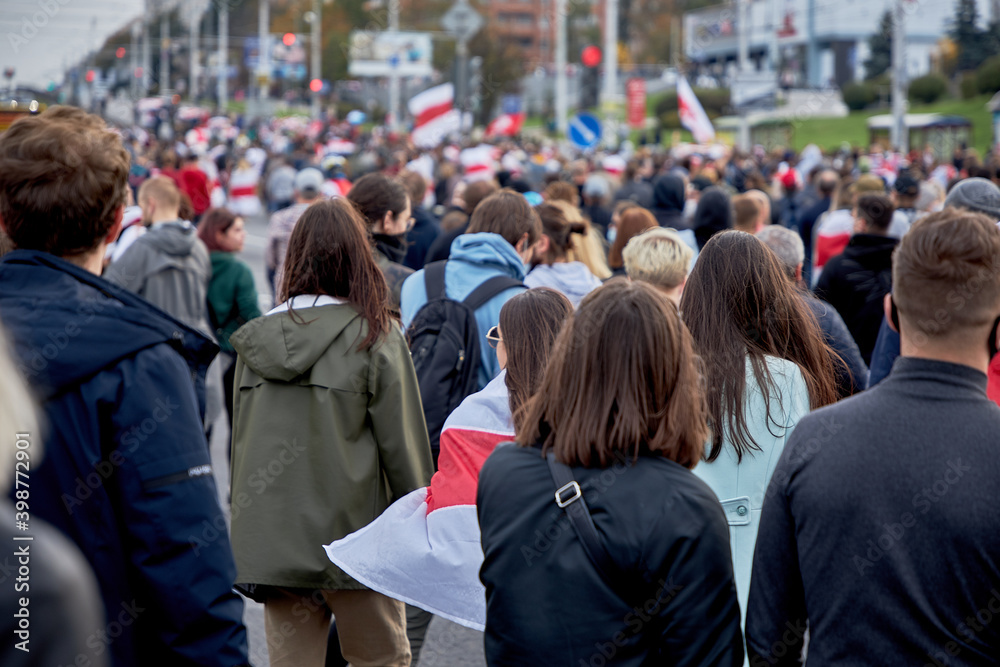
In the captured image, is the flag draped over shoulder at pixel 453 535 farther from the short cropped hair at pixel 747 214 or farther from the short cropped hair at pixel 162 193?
the short cropped hair at pixel 747 214

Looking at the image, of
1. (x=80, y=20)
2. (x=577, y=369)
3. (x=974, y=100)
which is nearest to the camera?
(x=577, y=369)

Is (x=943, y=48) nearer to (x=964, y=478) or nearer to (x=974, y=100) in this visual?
(x=974, y=100)

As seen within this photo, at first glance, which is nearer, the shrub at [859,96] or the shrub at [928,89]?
the shrub at [928,89]

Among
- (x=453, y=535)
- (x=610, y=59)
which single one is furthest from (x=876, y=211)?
(x=610, y=59)

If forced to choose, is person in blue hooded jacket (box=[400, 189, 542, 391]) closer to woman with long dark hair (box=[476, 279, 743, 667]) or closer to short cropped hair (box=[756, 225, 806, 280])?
short cropped hair (box=[756, 225, 806, 280])

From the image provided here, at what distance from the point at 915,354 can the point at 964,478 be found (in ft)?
0.88

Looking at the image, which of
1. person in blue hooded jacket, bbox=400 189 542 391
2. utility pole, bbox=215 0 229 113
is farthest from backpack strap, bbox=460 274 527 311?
utility pole, bbox=215 0 229 113

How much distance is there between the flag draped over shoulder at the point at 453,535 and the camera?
3180mm

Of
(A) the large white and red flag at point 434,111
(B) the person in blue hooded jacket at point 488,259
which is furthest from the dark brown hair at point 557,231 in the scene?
(A) the large white and red flag at point 434,111

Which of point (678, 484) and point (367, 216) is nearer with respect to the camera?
point (678, 484)

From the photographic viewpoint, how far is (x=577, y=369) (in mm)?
2391

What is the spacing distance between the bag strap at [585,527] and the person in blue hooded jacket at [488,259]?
2.27m

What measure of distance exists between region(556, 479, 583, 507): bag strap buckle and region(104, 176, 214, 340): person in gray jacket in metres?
4.49

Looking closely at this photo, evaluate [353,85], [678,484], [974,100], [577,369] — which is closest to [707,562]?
[678,484]
